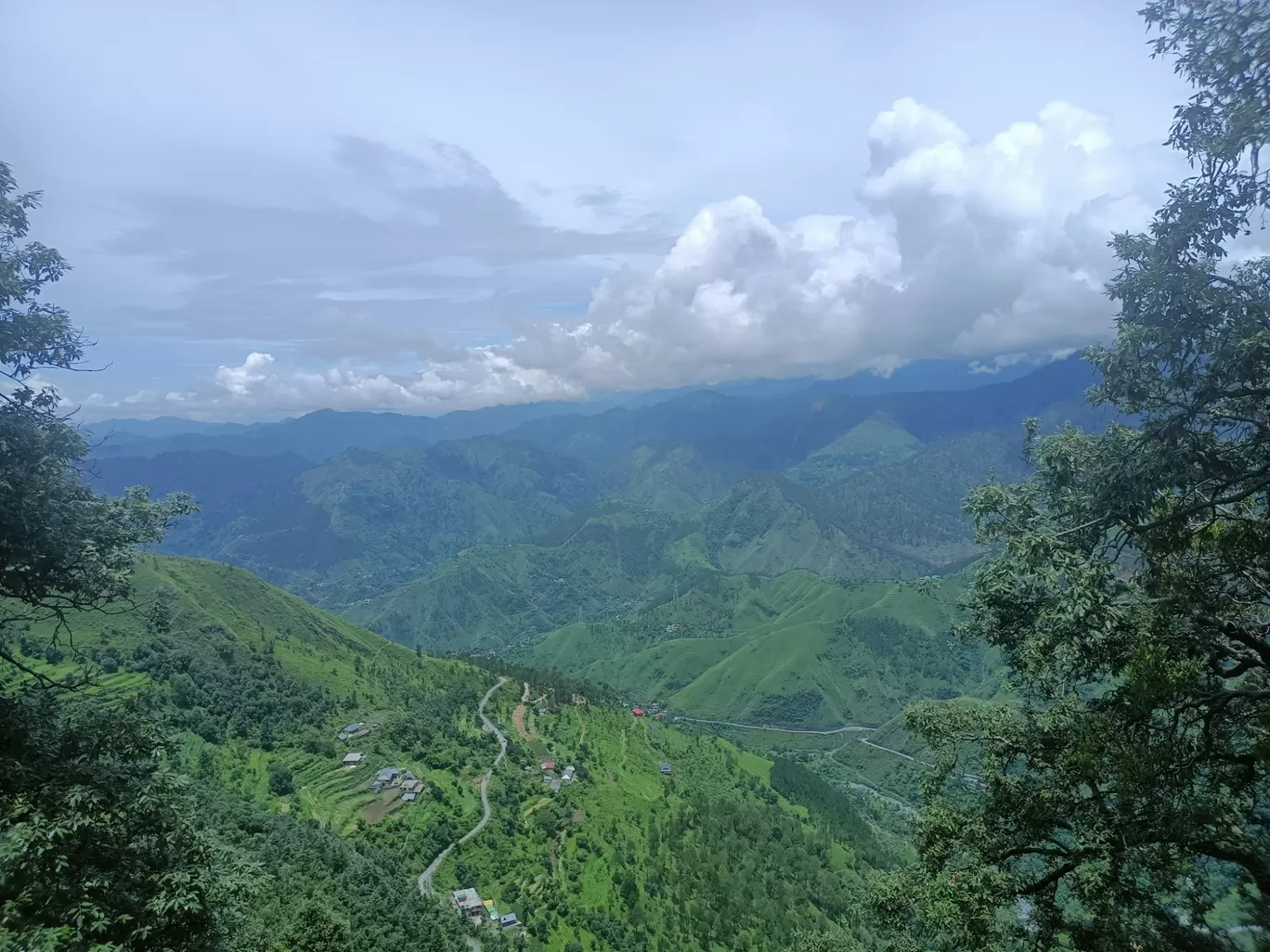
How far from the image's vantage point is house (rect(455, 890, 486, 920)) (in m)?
53.0

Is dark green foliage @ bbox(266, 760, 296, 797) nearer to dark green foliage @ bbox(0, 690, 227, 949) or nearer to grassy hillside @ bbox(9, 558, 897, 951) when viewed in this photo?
grassy hillside @ bbox(9, 558, 897, 951)

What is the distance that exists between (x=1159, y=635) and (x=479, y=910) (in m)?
59.2

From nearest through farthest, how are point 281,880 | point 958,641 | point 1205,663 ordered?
point 1205,663
point 958,641
point 281,880

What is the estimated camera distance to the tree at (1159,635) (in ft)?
33.9

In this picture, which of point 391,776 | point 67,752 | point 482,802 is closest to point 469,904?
point 482,802

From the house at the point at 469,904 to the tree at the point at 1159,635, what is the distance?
52.0 metres

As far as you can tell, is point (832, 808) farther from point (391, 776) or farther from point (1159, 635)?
point (1159, 635)

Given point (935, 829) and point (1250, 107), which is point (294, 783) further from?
point (1250, 107)

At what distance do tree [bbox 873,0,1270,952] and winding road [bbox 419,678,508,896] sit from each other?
53.2m

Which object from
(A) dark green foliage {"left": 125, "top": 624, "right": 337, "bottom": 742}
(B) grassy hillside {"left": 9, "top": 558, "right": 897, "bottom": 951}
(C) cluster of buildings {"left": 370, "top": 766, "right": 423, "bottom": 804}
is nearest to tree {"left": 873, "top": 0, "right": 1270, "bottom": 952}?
(B) grassy hillside {"left": 9, "top": 558, "right": 897, "bottom": 951}

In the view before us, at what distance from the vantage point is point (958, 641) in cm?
1500

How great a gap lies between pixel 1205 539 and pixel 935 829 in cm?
724

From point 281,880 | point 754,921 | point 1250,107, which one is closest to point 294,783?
point 281,880

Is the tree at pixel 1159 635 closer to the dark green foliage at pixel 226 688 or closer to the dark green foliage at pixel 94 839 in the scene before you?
the dark green foliage at pixel 94 839
